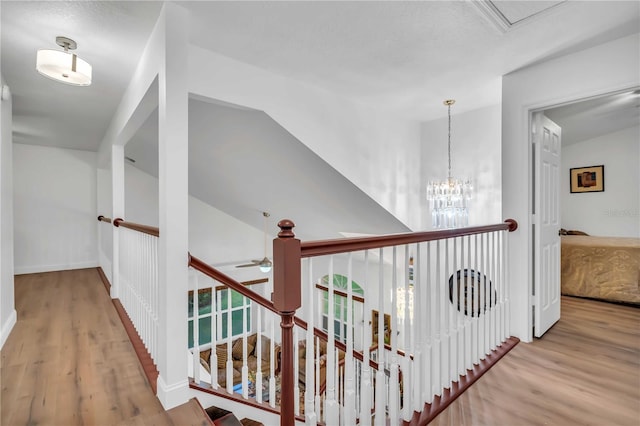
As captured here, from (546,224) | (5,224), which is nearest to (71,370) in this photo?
(5,224)

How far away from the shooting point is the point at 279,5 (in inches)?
72.4

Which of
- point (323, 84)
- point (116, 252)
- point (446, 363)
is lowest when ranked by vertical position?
point (446, 363)

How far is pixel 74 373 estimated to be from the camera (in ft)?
6.92

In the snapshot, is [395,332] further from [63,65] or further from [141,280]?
[63,65]

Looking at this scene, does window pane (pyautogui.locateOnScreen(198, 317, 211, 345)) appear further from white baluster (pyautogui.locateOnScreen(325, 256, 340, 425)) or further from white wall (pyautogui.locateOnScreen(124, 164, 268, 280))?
white baluster (pyautogui.locateOnScreen(325, 256, 340, 425))

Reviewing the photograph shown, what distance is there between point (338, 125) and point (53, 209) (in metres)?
5.33

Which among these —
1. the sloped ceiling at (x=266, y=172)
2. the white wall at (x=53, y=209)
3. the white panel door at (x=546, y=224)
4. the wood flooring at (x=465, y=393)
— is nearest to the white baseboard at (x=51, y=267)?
the white wall at (x=53, y=209)

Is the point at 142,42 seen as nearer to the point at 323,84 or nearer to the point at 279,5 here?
the point at 279,5

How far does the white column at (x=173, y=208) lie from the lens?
1749mm

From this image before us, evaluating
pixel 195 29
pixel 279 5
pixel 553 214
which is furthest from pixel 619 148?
pixel 195 29

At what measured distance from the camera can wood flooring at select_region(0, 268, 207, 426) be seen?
171cm

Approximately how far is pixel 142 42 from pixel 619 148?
6324 mm

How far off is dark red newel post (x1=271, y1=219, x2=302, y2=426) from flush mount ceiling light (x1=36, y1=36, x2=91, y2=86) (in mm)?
1917

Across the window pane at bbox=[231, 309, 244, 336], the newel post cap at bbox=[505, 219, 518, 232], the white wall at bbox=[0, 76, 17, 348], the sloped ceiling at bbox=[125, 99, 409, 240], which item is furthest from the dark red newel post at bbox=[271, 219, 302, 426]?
the window pane at bbox=[231, 309, 244, 336]
